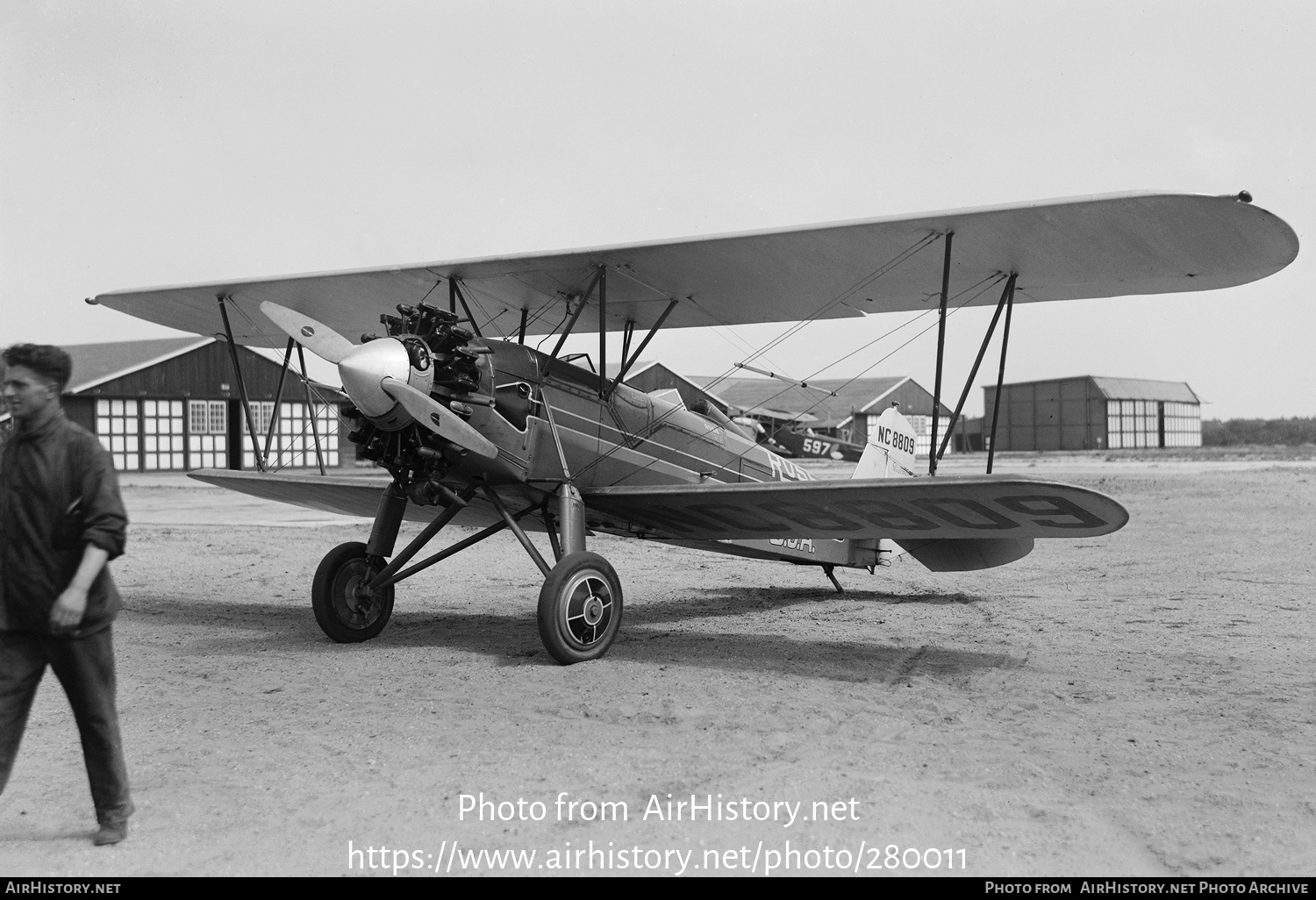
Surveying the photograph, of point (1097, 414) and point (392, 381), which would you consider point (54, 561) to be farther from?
point (1097, 414)

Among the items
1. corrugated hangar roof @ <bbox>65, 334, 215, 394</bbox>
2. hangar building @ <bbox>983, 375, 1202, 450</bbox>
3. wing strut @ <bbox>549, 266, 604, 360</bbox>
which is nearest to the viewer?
wing strut @ <bbox>549, 266, 604, 360</bbox>

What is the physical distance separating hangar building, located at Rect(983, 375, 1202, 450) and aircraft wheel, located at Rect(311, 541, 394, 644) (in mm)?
68492

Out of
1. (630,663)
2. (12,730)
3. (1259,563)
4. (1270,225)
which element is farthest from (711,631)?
(1259,563)

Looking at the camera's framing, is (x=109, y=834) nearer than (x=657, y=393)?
Yes

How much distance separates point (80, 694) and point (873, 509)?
16.8 feet

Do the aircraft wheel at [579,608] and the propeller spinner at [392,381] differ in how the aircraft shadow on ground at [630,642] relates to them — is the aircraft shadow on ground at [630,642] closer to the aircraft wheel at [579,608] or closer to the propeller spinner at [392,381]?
the aircraft wheel at [579,608]

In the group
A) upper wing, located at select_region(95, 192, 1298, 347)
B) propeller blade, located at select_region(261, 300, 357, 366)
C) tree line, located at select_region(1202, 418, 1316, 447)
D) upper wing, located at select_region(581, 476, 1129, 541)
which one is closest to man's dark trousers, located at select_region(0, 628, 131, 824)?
propeller blade, located at select_region(261, 300, 357, 366)

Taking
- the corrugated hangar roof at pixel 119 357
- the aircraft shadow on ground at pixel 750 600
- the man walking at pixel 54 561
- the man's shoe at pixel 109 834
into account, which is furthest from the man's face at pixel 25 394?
the corrugated hangar roof at pixel 119 357

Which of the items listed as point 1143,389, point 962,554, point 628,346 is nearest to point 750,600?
point 962,554

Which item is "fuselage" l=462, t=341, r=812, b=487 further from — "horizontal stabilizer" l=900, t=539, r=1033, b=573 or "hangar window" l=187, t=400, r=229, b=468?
"hangar window" l=187, t=400, r=229, b=468

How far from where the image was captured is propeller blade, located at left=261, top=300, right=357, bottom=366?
7.08 meters

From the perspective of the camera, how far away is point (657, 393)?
30.7ft

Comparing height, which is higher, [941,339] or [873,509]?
[941,339]

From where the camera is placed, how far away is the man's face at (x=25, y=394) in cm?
363
